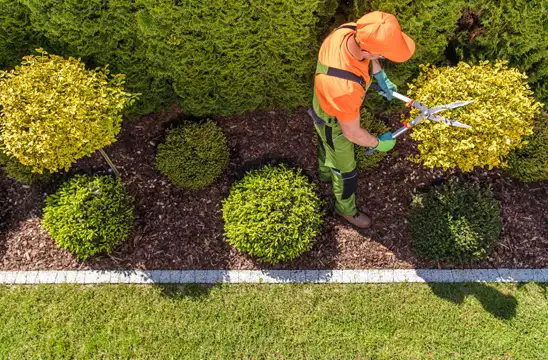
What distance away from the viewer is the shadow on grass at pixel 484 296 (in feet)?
19.6

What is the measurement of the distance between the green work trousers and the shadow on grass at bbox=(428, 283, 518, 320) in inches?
65.3

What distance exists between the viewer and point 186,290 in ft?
20.3

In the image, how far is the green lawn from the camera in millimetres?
5832

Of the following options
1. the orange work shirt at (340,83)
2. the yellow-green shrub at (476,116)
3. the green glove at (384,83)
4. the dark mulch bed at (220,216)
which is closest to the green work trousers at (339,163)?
the dark mulch bed at (220,216)

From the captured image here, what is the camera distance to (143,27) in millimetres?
5180

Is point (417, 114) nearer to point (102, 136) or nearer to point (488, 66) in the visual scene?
point (488, 66)

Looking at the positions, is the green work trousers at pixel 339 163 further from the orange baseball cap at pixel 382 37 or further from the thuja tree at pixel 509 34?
the thuja tree at pixel 509 34

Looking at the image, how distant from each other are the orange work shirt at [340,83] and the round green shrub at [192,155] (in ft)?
7.26

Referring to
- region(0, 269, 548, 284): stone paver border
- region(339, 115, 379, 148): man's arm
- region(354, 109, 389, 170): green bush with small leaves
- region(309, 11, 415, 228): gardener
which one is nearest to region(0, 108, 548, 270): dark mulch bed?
region(0, 269, 548, 284): stone paver border

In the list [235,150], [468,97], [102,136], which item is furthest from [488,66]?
[102,136]

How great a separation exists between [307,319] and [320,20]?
4031mm

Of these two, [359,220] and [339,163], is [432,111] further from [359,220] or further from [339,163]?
[359,220]

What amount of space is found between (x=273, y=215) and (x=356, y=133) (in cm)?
166

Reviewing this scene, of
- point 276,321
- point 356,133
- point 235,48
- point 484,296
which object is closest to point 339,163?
point 356,133
